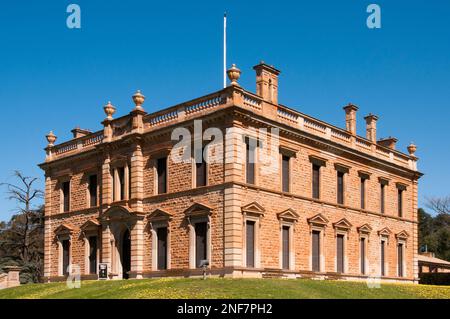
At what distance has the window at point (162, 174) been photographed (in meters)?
34.2

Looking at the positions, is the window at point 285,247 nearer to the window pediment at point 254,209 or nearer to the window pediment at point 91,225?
the window pediment at point 254,209

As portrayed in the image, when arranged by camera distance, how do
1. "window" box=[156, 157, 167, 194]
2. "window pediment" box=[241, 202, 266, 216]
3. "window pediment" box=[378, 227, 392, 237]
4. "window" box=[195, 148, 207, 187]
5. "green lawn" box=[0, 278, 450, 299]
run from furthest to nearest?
"window pediment" box=[378, 227, 392, 237], "window" box=[156, 157, 167, 194], "window" box=[195, 148, 207, 187], "window pediment" box=[241, 202, 266, 216], "green lawn" box=[0, 278, 450, 299]

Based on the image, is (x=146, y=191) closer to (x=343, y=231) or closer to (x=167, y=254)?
(x=167, y=254)

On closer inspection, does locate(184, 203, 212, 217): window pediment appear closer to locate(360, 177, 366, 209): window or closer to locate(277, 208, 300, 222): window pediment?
locate(277, 208, 300, 222): window pediment

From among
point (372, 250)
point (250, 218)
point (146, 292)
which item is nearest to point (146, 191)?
point (250, 218)

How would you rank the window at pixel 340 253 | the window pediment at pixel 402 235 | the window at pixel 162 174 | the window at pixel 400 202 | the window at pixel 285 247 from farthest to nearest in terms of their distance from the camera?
the window at pixel 400 202 → the window pediment at pixel 402 235 → the window at pixel 340 253 → the window at pixel 162 174 → the window at pixel 285 247

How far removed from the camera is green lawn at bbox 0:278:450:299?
79.9 ft

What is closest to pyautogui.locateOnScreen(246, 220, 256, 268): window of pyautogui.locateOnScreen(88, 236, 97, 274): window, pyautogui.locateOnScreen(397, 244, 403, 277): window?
pyautogui.locateOnScreen(88, 236, 97, 274): window

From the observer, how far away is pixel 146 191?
35.0 m

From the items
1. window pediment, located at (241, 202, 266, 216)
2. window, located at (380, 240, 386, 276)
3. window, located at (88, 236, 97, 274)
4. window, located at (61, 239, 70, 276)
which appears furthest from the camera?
window, located at (380, 240, 386, 276)

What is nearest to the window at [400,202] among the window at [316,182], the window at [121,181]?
the window at [316,182]

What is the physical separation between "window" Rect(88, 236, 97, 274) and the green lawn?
4598mm

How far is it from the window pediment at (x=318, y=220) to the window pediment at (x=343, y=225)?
1063 mm

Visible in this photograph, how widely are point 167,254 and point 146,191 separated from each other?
382 cm
